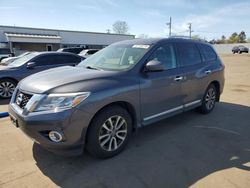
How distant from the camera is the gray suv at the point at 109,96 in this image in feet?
9.71

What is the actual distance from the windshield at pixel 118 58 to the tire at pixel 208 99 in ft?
7.38

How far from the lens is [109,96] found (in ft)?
10.6

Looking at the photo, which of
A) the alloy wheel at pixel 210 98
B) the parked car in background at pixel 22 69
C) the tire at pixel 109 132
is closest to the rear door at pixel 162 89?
the tire at pixel 109 132

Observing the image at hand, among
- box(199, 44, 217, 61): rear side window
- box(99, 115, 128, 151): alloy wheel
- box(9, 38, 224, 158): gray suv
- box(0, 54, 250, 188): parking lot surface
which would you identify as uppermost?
box(199, 44, 217, 61): rear side window

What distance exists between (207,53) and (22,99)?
422 cm

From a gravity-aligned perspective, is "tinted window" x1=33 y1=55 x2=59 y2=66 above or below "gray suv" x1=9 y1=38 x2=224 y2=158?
above

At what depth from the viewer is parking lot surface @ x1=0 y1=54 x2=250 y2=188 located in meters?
2.92

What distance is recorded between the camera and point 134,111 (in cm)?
367

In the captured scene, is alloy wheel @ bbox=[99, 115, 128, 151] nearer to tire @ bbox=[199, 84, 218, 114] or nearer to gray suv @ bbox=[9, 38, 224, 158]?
gray suv @ bbox=[9, 38, 224, 158]

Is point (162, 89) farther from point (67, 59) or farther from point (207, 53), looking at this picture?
point (67, 59)

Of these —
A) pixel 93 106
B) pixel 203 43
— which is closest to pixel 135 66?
pixel 93 106

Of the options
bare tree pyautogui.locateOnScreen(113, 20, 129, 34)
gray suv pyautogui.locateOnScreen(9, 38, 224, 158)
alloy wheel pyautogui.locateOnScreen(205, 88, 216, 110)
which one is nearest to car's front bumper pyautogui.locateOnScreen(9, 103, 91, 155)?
gray suv pyautogui.locateOnScreen(9, 38, 224, 158)

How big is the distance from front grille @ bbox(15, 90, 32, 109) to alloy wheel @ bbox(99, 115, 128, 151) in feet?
3.63

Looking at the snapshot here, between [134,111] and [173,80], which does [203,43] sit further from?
[134,111]
